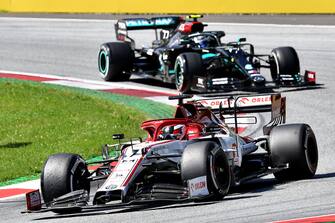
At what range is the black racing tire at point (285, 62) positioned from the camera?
2228cm

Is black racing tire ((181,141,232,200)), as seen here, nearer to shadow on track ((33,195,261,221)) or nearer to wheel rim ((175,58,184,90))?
shadow on track ((33,195,261,221))

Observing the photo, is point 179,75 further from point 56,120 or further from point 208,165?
point 208,165

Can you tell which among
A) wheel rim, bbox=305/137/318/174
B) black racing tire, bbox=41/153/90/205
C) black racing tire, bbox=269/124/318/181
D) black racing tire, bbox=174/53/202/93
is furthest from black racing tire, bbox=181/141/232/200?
black racing tire, bbox=174/53/202/93

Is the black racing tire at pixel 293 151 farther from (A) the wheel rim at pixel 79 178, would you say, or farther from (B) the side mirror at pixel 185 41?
(B) the side mirror at pixel 185 41

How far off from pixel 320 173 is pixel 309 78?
29.9ft

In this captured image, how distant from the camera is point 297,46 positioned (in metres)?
28.3

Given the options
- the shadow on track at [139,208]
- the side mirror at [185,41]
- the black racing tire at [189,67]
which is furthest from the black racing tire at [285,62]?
the shadow on track at [139,208]

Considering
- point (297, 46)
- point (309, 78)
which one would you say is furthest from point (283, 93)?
point (297, 46)

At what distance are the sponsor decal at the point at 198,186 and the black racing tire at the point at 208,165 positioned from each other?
0.13ft

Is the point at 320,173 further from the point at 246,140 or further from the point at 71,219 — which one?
the point at 71,219

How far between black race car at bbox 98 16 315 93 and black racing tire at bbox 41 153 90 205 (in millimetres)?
9692

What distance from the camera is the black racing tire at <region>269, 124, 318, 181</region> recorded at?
12727mm
